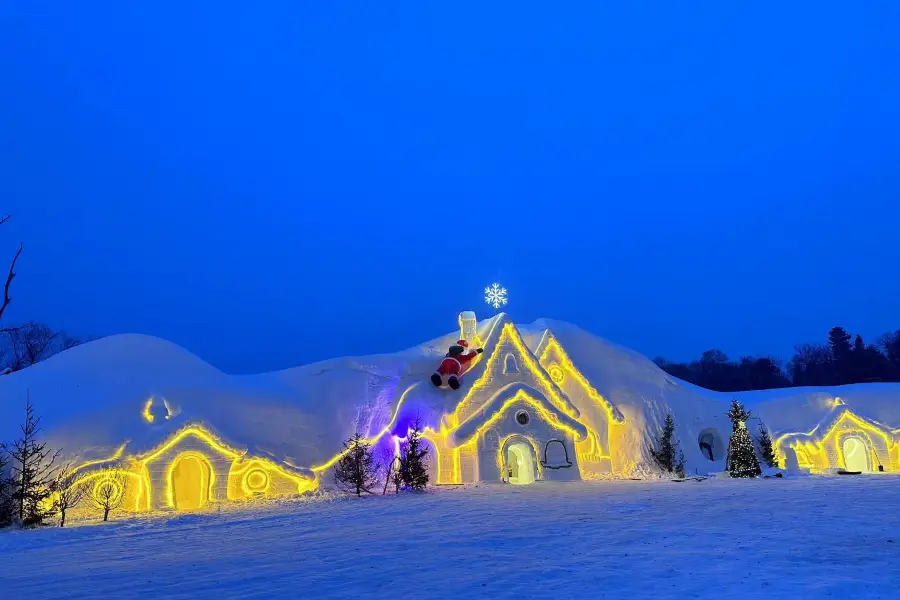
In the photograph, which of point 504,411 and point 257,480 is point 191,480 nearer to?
point 257,480

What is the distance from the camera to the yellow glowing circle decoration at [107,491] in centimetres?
2089

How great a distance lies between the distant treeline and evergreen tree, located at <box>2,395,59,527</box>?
66.4m

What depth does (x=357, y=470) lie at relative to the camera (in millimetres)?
24188

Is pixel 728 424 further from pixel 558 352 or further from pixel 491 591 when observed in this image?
pixel 491 591

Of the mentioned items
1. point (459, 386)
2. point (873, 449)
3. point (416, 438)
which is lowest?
point (873, 449)

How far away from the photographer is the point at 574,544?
11.9 m

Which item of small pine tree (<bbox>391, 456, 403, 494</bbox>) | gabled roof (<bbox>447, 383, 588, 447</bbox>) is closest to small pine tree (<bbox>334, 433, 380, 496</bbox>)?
small pine tree (<bbox>391, 456, 403, 494</bbox>)

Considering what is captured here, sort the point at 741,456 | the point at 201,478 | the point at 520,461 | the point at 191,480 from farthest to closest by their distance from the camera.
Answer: the point at 520,461, the point at 741,456, the point at 191,480, the point at 201,478

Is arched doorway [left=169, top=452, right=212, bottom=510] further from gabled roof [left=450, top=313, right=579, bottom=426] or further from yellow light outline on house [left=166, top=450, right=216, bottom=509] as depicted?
gabled roof [left=450, top=313, right=579, bottom=426]

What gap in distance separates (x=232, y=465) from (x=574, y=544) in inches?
613

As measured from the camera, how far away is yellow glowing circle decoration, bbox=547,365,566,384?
1265 inches

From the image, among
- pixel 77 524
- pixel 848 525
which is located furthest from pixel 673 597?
pixel 77 524

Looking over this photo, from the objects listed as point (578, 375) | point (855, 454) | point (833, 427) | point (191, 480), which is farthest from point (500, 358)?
point (855, 454)

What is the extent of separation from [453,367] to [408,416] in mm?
3161
